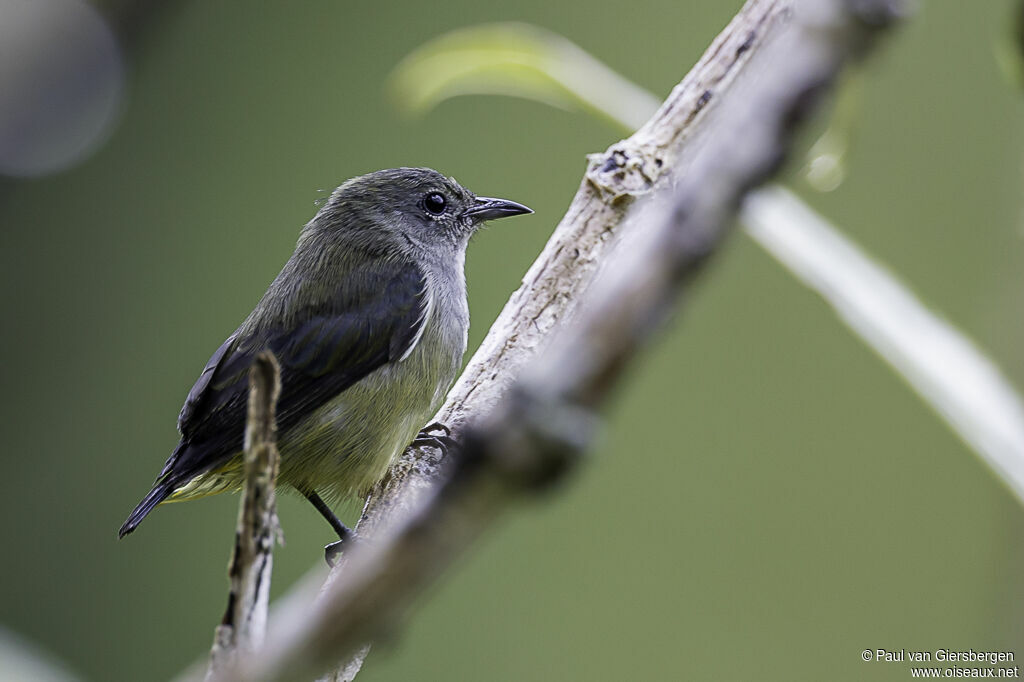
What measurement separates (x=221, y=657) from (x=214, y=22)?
236 inches

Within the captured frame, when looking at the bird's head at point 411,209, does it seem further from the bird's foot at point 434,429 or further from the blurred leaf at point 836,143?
the blurred leaf at point 836,143

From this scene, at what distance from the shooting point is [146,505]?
2.36 metres

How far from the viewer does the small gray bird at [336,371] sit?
251 cm

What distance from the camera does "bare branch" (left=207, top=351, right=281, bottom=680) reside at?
687 millimetres

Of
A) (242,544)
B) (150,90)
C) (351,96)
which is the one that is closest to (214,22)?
(150,90)

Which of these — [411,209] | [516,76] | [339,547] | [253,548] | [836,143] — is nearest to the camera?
[253,548]

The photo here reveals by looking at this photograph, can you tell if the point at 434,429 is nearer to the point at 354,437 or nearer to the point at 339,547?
the point at 354,437

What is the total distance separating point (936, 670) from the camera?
8.08 feet

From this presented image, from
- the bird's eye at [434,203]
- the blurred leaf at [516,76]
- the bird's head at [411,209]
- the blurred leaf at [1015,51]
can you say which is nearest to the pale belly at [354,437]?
the bird's head at [411,209]

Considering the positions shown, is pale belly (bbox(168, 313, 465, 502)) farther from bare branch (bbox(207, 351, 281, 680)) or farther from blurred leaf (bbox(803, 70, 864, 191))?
bare branch (bbox(207, 351, 281, 680))

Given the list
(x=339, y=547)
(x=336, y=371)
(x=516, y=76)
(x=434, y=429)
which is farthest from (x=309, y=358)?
(x=516, y=76)

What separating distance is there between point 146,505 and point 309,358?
1.81 feet

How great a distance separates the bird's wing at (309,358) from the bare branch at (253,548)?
67.3 inches

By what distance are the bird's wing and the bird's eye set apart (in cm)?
44
